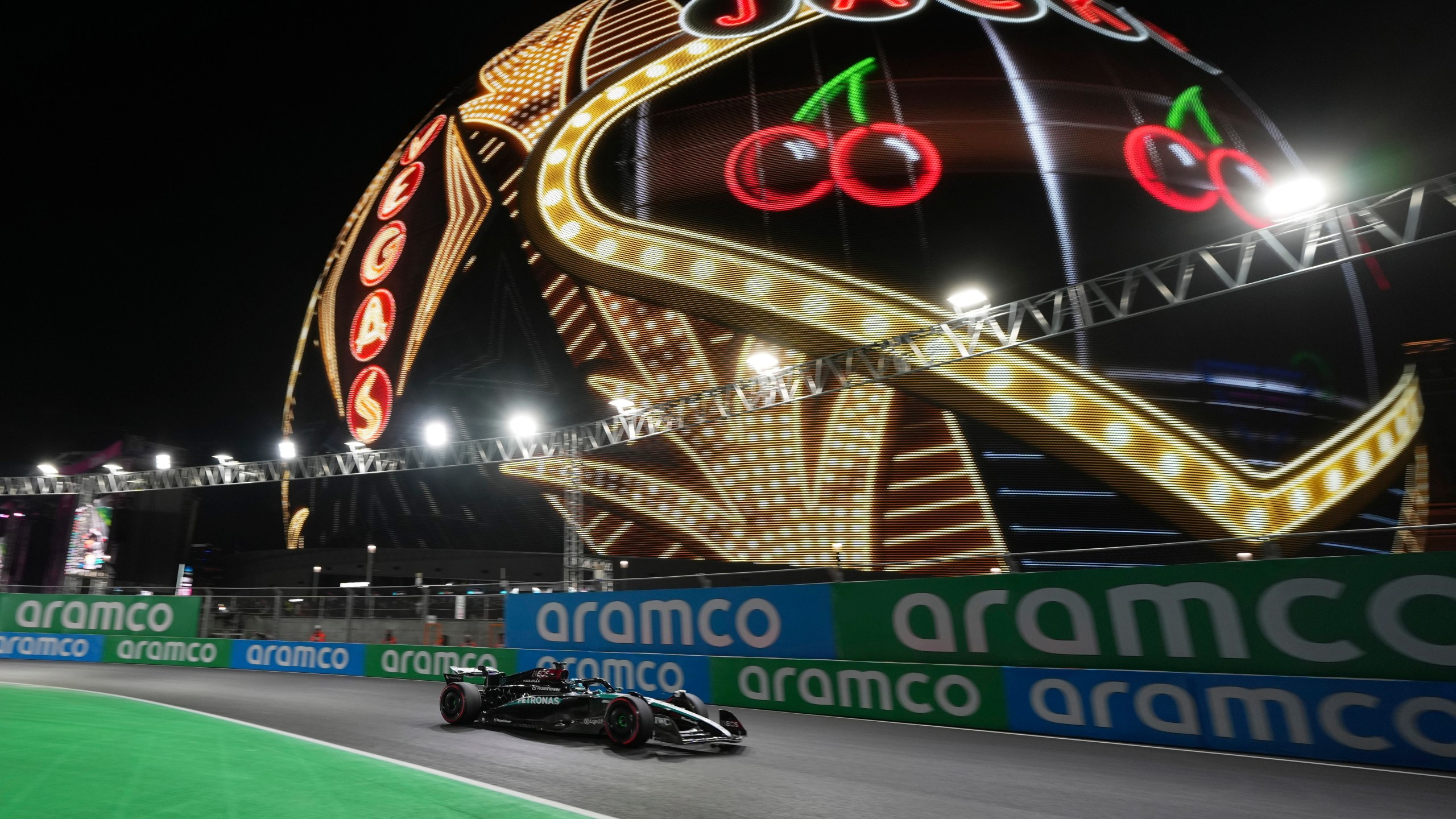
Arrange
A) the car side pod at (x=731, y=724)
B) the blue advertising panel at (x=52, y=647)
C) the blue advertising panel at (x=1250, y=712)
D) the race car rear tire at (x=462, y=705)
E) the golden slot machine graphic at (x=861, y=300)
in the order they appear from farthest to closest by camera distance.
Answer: the golden slot machine graphic at (x=861, y=300)
the blue advertising panel at (x=52, y=647)
the race car rear tire at (x=462, y=705)
the car side pod at (x=731, y=724)
the blue advertising panel at (x=1250, y=712)

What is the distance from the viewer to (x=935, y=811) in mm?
4750

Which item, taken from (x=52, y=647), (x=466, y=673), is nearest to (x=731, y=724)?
(x=466, y=673)

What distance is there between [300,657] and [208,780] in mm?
12681

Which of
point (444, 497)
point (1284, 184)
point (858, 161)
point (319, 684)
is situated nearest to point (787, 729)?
point (319, 684)

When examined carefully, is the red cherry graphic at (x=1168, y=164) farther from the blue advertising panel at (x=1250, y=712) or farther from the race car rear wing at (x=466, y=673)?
the race car rear wing at (x=466, y=673)

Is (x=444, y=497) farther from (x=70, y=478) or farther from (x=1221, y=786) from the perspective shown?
(x=1221, y=786)

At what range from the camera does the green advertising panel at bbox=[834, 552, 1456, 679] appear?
21.4 feet

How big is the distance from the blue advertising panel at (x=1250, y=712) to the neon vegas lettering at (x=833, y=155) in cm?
1794

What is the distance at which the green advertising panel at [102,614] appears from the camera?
18.3 m

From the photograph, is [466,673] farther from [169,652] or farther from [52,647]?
[52,647]

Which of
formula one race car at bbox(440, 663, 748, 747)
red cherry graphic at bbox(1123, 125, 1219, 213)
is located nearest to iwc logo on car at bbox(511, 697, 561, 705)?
formula one race car at bbox(440, 663, 748, 747)

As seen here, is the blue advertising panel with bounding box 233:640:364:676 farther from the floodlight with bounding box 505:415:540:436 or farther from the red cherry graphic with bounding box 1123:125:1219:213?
the red cherry graphic with bounding box 1123:125:1219:213

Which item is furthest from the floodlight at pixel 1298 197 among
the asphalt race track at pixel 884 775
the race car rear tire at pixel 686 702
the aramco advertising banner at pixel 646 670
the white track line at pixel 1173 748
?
the aramco advertising banner at pixel 646 670

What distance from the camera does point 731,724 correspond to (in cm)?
704
